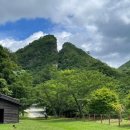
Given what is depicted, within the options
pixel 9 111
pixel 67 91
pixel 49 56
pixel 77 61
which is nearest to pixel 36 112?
pixel 67 91

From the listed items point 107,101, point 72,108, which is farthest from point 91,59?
point 107,101

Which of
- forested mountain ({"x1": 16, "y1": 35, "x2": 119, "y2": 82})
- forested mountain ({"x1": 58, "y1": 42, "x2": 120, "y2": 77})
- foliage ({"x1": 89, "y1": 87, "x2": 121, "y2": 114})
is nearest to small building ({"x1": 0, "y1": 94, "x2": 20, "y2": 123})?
foliage ({"x1": 89, "y1": 87, "x2": 121, "y2": 114})

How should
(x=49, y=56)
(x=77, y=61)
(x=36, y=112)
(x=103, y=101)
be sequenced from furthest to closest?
(x=49, y=56)
(x=77, y=61)
(x=36, y=112)
(x=103, y=101)

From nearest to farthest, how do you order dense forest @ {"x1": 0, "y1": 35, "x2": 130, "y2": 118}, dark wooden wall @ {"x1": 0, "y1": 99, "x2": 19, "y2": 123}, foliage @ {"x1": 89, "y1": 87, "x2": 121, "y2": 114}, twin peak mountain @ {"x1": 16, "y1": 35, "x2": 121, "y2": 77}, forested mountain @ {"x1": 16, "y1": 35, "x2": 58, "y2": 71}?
dark wooden wall @ {"x1": 0, "y1": 99, "x2": 19, "y2": 123}
foliage @ {"x1": 89, "y1": 87, "x2": 121, "y2": 114}
dense forest @ {"x1": 0, "y1": 35, "x2": 130, "y2": 118}
twin peak mountain @ {"x1": 16, "y1": 35, "x2": 121, "y2": 77}
forested mountain @ {"x1": 16, "y1": 35, "x2": 58, "y2": 71}

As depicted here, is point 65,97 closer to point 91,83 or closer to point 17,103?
point 91,83

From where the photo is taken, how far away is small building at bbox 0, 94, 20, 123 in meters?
40.6

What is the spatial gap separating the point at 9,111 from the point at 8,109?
0.26 metres

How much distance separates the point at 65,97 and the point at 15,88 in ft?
25.9

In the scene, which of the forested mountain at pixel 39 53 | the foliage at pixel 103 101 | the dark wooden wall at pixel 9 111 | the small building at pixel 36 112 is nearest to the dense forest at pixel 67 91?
the foliage at pixel 103 101

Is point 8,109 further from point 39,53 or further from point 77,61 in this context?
point 39,53

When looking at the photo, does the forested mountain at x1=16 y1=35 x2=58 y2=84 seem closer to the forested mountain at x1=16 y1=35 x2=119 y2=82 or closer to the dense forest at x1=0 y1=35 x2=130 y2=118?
the forested mountain at x1=16 y1=35 x2=119 y2=82

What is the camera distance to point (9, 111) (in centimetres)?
4150

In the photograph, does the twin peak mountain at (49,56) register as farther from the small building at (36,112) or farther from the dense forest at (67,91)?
the dense forest at (67,91)

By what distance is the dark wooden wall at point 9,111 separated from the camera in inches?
1607
